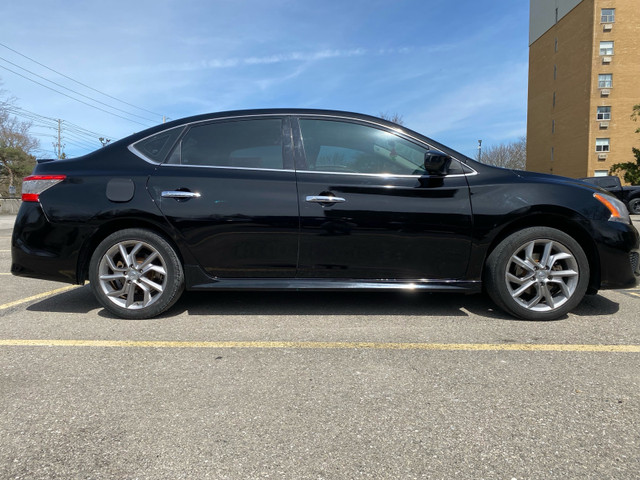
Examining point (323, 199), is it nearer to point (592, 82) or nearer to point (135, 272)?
point (135, 272)

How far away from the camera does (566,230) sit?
3422mm

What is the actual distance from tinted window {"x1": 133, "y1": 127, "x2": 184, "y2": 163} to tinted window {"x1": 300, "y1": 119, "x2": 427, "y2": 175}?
108cm

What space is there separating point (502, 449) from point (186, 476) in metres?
1.22

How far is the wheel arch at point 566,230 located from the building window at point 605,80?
40.2 metres

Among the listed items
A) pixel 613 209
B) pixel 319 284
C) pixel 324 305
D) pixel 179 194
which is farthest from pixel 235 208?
pixel 613 209

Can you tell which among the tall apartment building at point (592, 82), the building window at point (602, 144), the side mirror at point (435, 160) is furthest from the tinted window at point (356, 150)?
the building window at point (602, 144)

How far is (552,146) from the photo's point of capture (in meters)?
41.0

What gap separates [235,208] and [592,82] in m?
41.3

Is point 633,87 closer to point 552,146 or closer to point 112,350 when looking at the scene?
point 552,146

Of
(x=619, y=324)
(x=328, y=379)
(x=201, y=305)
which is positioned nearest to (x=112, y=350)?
(x=201, y=305)

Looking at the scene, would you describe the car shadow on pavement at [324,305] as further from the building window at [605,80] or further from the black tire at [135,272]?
the building window at [605,80]

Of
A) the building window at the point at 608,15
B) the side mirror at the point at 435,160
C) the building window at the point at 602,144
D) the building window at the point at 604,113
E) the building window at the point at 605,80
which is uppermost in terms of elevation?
the building window at the point at 608,15

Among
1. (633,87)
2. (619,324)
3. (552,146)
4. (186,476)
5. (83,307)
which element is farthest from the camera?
(552,146)

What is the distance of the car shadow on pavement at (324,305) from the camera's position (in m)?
3.64
